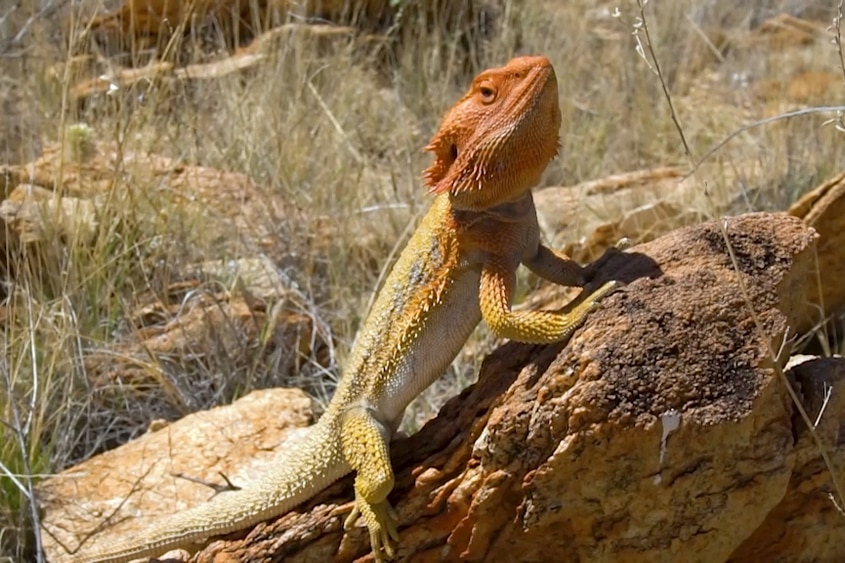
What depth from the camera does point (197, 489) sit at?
3.83 m

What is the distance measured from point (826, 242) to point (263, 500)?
222 centimetres

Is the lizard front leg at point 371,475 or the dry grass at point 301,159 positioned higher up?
the lizard front leg at point 371,475

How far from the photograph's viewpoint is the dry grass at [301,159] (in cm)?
434

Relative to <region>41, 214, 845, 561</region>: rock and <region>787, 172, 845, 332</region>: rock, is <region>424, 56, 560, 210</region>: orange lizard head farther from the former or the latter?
<region>787, 172, 845, 332</region>: rock

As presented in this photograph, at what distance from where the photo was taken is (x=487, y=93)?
9.14ft

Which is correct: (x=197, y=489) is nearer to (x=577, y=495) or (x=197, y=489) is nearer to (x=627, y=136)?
(x=577, y=495)

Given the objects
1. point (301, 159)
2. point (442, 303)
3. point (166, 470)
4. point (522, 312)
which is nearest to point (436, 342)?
point (442, 303)

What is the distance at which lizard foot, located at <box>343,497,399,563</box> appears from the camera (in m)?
2.77

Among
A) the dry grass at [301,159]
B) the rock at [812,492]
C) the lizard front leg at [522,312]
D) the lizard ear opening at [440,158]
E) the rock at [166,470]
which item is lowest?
the rock at [166,470]

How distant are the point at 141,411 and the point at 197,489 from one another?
0.93 m

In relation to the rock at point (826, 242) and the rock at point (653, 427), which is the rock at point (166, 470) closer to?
the rock at point (653, 427)

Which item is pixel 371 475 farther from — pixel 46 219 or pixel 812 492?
pixel 46 219

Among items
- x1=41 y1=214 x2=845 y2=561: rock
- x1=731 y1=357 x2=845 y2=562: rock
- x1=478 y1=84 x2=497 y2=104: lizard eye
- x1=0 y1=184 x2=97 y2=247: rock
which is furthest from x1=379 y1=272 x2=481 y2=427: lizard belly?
x1=0 y1=184 x2=97 y2=247: rock

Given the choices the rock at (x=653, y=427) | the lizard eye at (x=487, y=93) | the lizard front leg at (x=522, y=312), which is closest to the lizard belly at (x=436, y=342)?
the lizard front leg at (x=522, y=312)
